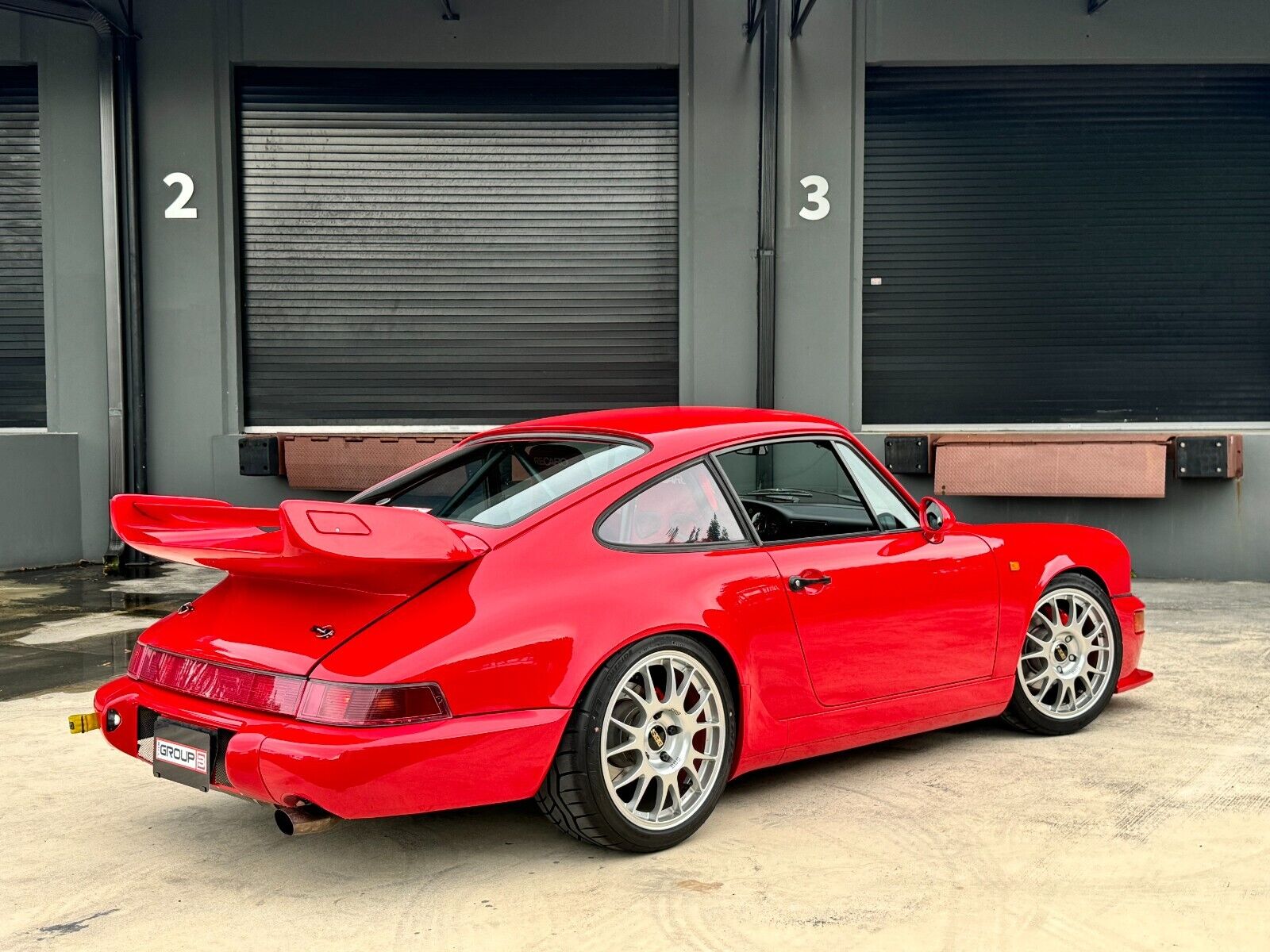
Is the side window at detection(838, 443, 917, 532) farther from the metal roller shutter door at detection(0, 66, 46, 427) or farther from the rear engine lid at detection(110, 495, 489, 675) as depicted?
the metal roller shutter door at detection(0, 66, 46, 427)

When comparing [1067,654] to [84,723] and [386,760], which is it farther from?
[84,723]

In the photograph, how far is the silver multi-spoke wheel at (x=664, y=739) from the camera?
3496mm

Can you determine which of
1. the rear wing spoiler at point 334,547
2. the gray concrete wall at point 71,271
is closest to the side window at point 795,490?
the rear wing spoiler at point 334,547

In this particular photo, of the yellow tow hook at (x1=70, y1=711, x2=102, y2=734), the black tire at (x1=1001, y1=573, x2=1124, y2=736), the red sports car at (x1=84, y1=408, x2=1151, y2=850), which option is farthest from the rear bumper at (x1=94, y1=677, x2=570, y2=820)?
the black tire at (x1=1001, y1=573, x2=1124, y2=736)

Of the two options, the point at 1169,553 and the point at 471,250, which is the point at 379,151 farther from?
the point at 1169,553

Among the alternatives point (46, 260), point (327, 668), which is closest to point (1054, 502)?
point (327, 668)

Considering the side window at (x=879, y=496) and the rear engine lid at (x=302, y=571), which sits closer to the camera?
the rear engine lid at (x=302, y=571)

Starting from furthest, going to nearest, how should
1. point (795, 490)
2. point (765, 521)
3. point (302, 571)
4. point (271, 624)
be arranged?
point (795, 490), point (765, 521), point (271, 624), point (302, 571)

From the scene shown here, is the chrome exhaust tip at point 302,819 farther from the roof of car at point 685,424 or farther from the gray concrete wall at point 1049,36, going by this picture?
the gray concrete wall at point 1049,36

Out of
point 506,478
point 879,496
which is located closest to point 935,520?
point 879,496

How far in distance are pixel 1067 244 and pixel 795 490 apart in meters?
7.48

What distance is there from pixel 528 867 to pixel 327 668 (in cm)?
87

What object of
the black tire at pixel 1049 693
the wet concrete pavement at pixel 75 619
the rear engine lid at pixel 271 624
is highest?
the rear engine lid at pixel 271 624

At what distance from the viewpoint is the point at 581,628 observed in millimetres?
3379
